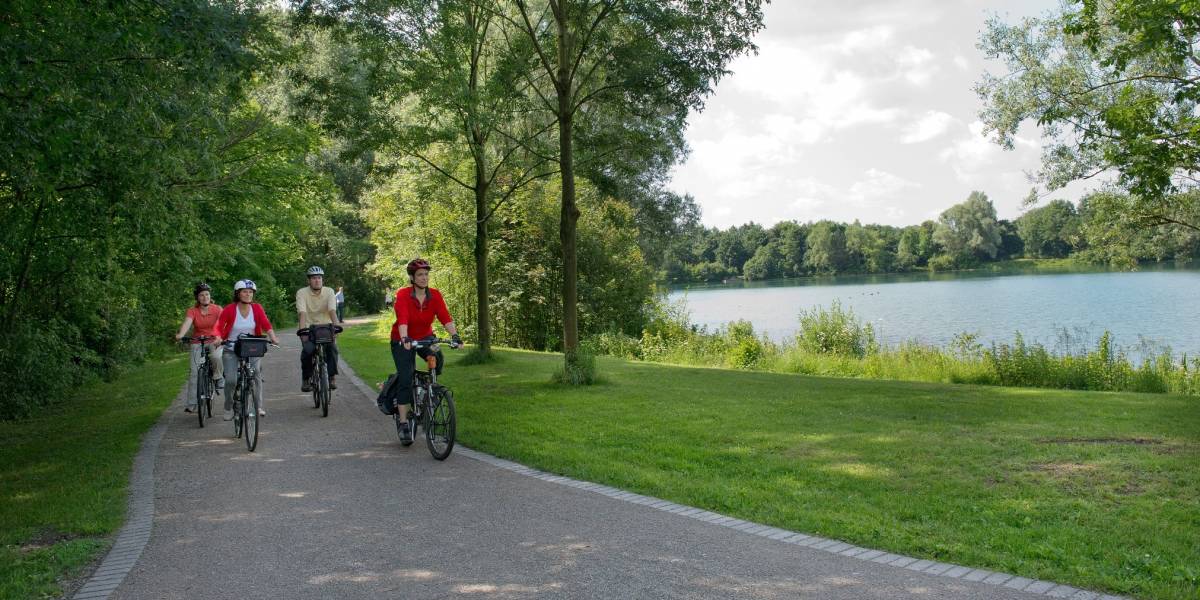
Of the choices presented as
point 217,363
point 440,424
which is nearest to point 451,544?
Answer: point 440,424

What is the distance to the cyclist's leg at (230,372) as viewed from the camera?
1059cm

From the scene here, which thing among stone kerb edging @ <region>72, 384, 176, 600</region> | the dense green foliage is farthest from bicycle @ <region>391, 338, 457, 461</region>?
the dense green foliage

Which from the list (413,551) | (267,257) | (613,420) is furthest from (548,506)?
(267,257)

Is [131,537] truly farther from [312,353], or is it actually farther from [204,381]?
[204,381]

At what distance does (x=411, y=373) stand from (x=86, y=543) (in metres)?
3.53

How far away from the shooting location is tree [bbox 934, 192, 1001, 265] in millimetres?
84875

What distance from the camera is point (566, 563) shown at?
201 inches

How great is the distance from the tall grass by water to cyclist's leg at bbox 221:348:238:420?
42.0 feet

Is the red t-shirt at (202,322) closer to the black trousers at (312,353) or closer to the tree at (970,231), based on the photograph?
the black trousers at (312,353)

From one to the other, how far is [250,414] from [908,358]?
1486 centimetres

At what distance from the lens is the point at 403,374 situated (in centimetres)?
880

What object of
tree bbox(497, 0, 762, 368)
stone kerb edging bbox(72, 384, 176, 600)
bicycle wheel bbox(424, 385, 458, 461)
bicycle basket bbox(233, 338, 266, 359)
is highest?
tree bbox(497, 0, 762, 368)

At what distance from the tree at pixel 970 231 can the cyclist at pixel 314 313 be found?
83.2 metres

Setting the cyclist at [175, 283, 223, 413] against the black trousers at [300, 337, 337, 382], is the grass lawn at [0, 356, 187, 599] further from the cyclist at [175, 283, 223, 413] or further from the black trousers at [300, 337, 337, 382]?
the black trousers at [300, 337, 337, 382]
